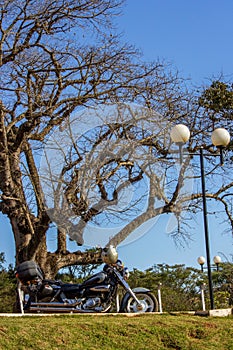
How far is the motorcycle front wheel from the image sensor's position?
9477 mm

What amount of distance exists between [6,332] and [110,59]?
8.05m

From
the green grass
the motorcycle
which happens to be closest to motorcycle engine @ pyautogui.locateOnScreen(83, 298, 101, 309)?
→ the motorcycle

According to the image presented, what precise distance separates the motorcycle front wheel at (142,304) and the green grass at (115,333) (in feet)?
2.90

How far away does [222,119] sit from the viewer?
15.5 meters

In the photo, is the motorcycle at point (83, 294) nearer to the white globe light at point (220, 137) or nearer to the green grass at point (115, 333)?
the green grass at point (115, 333)

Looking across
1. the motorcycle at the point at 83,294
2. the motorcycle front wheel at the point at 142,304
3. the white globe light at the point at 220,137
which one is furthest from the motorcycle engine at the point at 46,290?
the white globe light at the point at 220,137

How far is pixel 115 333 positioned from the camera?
7336 mm

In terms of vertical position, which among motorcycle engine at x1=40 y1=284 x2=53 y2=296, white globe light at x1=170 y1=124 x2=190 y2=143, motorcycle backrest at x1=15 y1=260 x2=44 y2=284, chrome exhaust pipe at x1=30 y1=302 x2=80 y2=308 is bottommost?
chrome exhaust pipe at x1=30 y1=302 x2=80 y2=308

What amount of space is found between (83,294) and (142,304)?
99 cm

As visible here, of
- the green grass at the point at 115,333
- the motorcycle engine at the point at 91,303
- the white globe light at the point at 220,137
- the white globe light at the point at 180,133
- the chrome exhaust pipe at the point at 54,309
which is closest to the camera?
the green grass at the point at 115,333

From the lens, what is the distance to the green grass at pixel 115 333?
21.9ft

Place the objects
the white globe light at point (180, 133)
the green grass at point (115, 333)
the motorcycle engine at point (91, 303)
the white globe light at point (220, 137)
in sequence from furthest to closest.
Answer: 1. the white globe light at point (220, 137)
2. the white globe light at point (180, 133)
3. the motorcycle engine at point (91, 303)
4. the green grass at point (115, 333)

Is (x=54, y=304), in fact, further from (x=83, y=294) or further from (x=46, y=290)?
(x=83, y=294)

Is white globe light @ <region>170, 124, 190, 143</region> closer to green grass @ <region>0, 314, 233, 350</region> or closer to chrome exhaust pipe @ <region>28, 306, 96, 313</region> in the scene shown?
green grass @ <region>0, 314, 233, 350</region>
